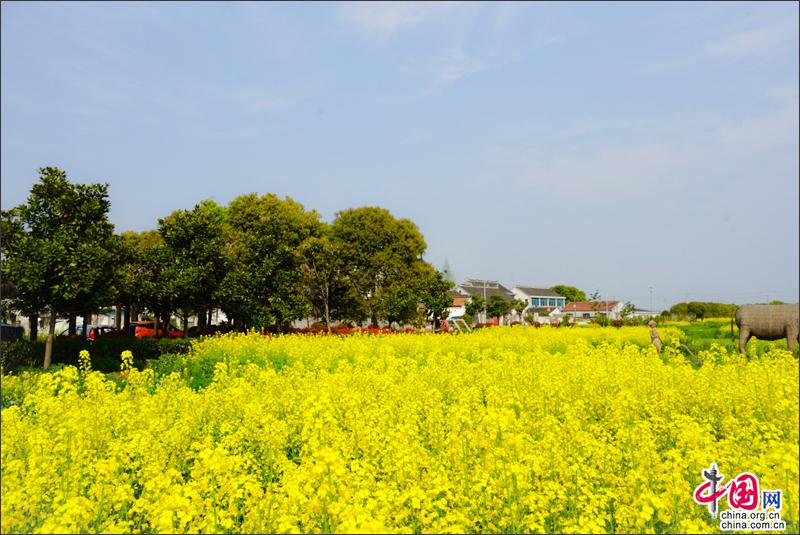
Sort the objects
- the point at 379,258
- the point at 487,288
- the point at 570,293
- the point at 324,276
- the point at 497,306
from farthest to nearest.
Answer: the point at 570,293 < the point at 487,288 < the point at 497,306 < the point at 379,258 < the point at 324,276

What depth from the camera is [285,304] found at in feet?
107

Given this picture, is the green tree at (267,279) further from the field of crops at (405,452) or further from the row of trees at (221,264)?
the field of crops at (405,452)

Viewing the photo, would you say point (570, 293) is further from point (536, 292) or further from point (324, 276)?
point (324, 276)

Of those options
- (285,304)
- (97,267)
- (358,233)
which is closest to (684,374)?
(97,267)

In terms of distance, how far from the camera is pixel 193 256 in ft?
90.1

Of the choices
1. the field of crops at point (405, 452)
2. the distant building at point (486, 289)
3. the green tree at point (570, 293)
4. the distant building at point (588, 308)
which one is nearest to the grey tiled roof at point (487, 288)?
the distant building at point (486, 289)

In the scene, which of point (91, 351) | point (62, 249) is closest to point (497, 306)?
point (91, 351)

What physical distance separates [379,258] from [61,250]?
88.3 ft

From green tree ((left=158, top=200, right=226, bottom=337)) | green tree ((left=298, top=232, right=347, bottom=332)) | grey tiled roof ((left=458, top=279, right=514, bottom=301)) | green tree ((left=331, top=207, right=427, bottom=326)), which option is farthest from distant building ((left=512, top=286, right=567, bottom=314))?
green tree ((left=158, top=200, right=226, bottom=337))

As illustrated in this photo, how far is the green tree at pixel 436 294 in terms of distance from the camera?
41938 mm

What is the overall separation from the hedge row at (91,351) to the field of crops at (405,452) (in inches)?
257

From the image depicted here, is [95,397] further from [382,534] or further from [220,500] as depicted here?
[382,534]

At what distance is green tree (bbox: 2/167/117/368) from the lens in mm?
18031

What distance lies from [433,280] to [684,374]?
104 ft
